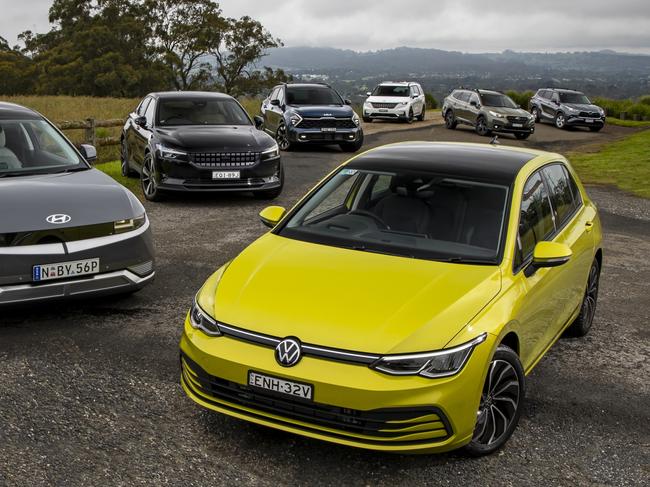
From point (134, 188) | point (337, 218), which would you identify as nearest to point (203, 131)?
point (134, 188)

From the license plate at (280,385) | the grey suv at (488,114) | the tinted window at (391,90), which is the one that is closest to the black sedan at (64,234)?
the license plate at (280,385)

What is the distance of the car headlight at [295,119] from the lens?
68.1 feet

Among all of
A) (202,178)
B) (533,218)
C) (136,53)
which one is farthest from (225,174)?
(136,53)

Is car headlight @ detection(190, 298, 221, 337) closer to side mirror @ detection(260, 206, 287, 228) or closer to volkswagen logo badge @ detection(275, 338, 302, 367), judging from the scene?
volkswagen logo badge @ detection(275, 338, 302, 367)

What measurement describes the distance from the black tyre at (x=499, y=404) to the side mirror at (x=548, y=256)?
0.67m

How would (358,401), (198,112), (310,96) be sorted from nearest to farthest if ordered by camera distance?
(358,401)
(198,112)
(310,96)

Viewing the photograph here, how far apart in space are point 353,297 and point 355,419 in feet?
2.30

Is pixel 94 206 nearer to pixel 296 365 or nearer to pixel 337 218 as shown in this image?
pixel 337 218

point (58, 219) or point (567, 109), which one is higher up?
point (58, 219)

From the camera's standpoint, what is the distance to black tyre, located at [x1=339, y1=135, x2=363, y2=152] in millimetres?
21448

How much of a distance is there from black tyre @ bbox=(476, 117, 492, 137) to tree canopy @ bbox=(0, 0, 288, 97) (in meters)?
30.3

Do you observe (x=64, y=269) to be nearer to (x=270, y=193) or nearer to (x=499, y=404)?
(x=499, y=404)

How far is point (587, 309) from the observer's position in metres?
6.69

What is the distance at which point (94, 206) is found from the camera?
6.59 m
